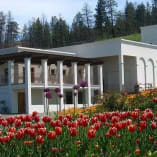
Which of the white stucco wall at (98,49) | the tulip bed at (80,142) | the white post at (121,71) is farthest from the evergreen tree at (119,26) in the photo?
the tulip bed at (80,142)

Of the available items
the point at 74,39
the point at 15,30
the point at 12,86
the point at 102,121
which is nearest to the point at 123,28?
the point at 74,39

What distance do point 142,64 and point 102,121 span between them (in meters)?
40.3

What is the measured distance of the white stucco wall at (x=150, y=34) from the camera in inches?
2267

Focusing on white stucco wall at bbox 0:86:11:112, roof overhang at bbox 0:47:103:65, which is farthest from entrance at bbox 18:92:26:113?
roof overhang at bbox 0:47:103:65

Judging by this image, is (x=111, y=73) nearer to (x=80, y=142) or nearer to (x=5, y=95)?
(x=5, y=95)

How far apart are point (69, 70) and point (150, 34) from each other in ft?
59.0

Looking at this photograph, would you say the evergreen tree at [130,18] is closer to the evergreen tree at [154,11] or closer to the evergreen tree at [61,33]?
the evergreen tree at [154,11]

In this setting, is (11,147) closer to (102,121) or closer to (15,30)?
(102,121)

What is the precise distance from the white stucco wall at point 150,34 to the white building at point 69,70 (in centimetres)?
949

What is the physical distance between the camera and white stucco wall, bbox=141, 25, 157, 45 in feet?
189

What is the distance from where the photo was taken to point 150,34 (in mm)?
58344

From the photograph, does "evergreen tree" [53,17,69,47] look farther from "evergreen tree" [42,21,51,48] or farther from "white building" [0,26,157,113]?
"white building" [0,26,157,113]

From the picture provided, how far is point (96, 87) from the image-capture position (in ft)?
136

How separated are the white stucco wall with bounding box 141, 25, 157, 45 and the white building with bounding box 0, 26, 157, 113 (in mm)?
9494
